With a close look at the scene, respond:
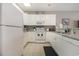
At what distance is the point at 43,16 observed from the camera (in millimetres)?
2959

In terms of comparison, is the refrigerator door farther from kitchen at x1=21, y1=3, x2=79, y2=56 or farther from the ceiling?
kitchen at x1=21, y1=3, x2=79, y2=56

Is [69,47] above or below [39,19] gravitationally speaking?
below

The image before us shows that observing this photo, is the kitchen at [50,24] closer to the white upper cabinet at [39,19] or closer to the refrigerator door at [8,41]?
the white upper cabinet at [39,19]

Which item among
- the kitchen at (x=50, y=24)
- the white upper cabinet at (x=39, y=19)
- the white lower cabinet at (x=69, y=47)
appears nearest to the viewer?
→ the white lower cabinet at (x=69, y=47)

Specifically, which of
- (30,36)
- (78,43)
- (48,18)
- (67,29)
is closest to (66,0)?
(78,43)

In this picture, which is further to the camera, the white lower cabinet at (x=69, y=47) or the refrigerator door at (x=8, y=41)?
the white lower cabinet at (x=69, y=47)

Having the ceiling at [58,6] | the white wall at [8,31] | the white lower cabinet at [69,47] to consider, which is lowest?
the white lower cabinet at [69,47]

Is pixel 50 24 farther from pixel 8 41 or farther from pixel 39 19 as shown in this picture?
pixel 8 41

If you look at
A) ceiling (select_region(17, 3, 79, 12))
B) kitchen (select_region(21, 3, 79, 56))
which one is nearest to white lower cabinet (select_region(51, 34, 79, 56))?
kitchen (select_region(21, 3, 79, 56))

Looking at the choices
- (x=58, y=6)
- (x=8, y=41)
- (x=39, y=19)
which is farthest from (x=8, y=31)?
(x=39, y=19)

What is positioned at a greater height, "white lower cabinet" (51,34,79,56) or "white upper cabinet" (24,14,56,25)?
"white upper cabinet" (24,14,56,25)

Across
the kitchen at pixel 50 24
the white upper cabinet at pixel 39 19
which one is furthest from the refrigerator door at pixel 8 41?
the white upper cabinet at pixel 39 19

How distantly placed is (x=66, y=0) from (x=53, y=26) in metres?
2.31

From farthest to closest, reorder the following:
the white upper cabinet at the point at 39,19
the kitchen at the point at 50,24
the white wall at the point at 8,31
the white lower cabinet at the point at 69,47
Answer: the white upper cabinet at the point at 39,19, the kitchen at the point at 50,24, the white lower cabinet at the point at 69,47, the white wall at the point at 8,31
